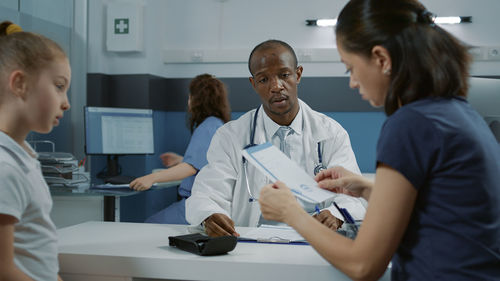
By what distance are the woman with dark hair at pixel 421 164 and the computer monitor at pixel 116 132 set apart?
2.49 m

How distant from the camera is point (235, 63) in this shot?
391cm

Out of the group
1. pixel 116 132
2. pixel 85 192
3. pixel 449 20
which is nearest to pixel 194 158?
pixel 85 192

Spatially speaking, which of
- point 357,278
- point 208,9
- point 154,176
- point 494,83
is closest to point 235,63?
point 208,9

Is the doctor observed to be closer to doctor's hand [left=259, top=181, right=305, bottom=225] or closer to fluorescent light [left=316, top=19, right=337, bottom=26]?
doctor's hand [left=259, top=181, right=305, bottom=225]

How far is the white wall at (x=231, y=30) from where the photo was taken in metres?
3.64

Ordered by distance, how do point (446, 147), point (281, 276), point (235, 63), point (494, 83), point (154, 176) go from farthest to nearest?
1. point (235, 63)
2. point (154, 176)
3. point (494, 83)
4. point (281, 276)
5. point (446, 147)

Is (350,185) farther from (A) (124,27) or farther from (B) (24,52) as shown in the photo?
(A) (124,27)

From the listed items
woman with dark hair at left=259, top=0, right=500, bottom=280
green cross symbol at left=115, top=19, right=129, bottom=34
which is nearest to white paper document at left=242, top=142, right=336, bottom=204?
woman with dark hair at left=259, top=0, right=500, bottom=280

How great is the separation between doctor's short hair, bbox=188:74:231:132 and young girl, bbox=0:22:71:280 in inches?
80.2

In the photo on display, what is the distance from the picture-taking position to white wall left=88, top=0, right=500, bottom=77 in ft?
12.0

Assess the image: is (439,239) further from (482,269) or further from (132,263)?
(132,263)

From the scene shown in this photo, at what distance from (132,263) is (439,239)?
0.74 meters

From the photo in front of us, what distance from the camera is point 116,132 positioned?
10.8 feet

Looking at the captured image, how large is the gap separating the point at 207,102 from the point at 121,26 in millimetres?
1115
